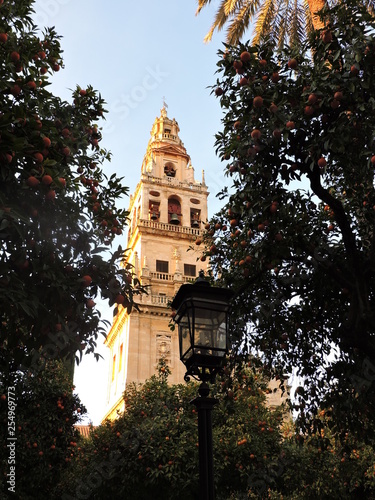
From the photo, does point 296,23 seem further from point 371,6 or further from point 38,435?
point 38,435

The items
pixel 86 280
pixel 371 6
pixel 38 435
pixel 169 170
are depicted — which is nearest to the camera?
pixel 86 280

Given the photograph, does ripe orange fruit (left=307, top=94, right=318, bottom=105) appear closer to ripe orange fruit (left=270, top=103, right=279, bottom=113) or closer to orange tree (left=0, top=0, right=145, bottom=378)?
ripe orange fruit (left=270, top=103, right=279, bottom=113)

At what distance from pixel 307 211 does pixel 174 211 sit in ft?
94.8

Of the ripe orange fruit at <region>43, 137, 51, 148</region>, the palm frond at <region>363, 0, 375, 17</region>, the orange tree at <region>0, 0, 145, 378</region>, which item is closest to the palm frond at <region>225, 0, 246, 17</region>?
the palm frond at <region>363, 0, 375, 17</region>

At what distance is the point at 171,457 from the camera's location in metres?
16.0

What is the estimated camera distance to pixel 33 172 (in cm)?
528

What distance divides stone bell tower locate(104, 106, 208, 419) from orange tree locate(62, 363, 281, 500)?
10440mm

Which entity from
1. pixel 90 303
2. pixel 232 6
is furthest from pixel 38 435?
pixel 232 6

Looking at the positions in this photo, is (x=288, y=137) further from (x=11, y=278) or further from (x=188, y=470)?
(x=188, y=470)

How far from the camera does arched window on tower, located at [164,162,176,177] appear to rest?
40.0 m

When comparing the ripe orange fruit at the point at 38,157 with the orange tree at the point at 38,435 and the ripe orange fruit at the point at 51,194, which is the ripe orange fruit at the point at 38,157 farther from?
the orange tree at the point at 38,435

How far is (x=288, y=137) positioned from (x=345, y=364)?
12.9 ft

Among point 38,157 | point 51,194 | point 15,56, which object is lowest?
point 51,194

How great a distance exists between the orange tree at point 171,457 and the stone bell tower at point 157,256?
10.4 meters
